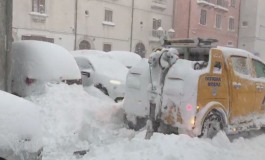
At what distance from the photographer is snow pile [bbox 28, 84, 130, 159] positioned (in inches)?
257

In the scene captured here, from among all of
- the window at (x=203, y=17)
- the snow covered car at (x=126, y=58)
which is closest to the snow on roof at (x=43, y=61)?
the snow covered car at (x=126, y=58)

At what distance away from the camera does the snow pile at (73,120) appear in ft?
21.4

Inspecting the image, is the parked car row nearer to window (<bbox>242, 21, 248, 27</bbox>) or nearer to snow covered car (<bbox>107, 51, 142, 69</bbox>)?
snow covered car (<bbox>107, 51, 142, 69</bbox>)

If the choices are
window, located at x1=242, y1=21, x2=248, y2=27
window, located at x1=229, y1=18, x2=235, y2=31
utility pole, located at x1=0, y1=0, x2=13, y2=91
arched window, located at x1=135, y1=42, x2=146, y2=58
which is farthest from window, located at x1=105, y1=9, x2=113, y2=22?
utility pole, located at x1=0, y1=0, x2=13, y2=91

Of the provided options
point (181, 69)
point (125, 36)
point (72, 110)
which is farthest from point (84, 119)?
point (125, 36)

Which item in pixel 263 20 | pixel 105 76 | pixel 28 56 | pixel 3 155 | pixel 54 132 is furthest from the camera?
pixel 263 20

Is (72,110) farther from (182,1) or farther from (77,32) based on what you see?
(182,1)

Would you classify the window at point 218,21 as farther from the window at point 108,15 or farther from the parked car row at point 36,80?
the parked car row at point 36,80

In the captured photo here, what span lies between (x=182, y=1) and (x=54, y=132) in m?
32.6

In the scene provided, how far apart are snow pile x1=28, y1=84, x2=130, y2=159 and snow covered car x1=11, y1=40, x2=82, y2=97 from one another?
0.82 feet

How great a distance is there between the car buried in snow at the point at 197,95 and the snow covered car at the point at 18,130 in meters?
3.12

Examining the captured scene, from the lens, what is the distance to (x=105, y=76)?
1108cm

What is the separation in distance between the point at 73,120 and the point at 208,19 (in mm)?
34860

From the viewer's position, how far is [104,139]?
280 inches
